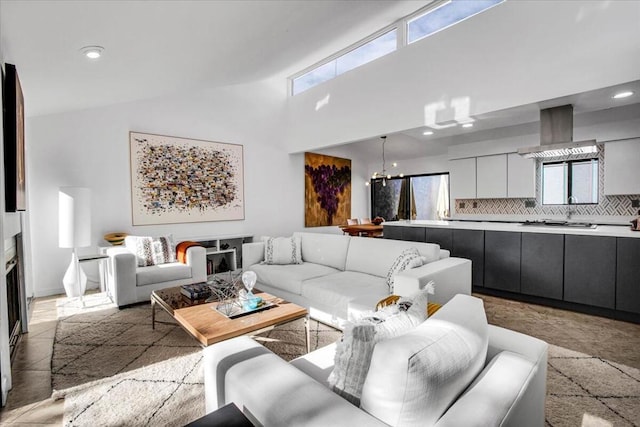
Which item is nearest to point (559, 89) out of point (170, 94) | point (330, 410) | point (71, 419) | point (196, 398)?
point (330, 410)

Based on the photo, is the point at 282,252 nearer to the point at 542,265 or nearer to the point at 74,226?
the point at 74,226

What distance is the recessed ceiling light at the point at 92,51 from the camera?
2369mm

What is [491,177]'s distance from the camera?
604 centimetres

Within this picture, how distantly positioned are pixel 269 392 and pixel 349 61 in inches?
Result: 218

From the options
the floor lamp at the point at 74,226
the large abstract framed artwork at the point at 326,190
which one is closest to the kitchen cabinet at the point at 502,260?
the large abstract framed artwork at the point at 326,190

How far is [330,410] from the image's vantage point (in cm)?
101

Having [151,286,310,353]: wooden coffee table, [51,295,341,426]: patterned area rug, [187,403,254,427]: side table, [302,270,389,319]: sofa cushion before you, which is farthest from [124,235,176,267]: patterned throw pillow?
[187,403,254,427]: side table

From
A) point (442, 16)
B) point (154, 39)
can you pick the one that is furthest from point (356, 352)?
point (442, 16)

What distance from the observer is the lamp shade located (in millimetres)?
3965

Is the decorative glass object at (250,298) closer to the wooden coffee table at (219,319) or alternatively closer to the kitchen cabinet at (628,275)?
the wooden coffee table at (219,319)

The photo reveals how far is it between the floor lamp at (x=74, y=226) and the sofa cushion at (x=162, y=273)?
2.61ft

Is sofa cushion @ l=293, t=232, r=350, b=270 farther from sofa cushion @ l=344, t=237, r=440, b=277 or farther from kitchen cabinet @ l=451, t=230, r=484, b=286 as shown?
kitchen cabinet @ l=451, t=230, r=484, b=286

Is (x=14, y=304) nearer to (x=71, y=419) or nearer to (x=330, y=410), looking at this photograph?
(x=71, y=419)

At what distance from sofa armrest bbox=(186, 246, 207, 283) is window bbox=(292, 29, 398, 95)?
12.4 ft
